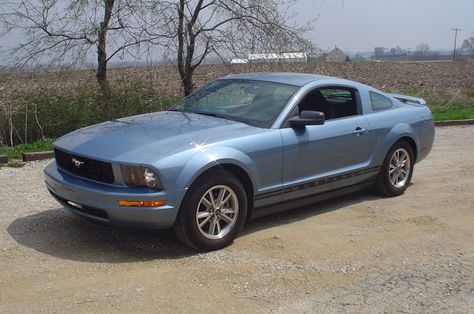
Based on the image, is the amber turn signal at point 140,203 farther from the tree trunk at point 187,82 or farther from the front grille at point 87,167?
the tree trunk at point 187,82

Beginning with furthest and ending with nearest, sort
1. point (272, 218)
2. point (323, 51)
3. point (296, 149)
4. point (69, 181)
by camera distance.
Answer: point (323, 51) → point (272, 218) → point (296, 149) → point (69, 181)

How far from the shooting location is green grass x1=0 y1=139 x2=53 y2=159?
851 cm

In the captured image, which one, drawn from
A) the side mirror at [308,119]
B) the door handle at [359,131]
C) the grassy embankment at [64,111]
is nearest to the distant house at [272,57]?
the grassy embankment at [64,111]

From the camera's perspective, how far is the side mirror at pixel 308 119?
5.37 meters

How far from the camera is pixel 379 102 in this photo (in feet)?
21.9

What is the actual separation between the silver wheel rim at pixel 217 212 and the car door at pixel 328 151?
68 cm

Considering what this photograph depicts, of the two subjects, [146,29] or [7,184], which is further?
[146,29]

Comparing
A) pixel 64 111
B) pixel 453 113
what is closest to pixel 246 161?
pixel 64 111

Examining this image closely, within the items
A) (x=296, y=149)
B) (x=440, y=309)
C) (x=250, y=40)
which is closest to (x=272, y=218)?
(x=296, y=149)

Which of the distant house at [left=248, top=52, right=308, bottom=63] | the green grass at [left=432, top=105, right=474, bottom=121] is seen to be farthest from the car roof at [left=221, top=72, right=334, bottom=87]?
the green grass at [left=432, top=105, right=474, bottom=121]

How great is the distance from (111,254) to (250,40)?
6470mm

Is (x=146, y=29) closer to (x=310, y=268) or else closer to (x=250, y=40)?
(x=250, y=40)

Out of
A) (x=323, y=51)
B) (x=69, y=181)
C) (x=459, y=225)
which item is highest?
(x=323, y=51)

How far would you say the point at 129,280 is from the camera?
4137mm
